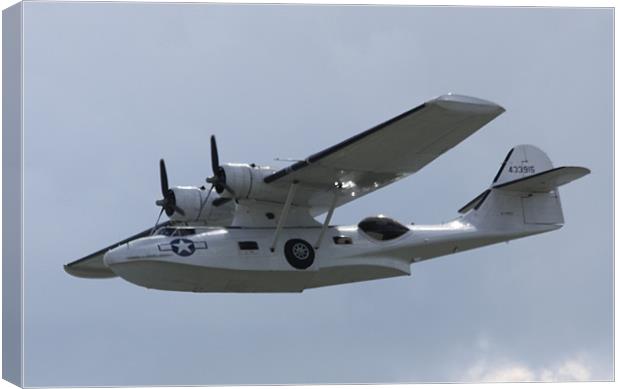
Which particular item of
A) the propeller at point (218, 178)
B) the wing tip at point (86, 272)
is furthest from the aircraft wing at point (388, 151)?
the wing tip at point (86, 272)

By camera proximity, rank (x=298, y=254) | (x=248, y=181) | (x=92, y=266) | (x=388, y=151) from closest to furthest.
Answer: (x=388, y=151) < (x=298, y=254) < (x=248, y=181) < (x=92, y=266)

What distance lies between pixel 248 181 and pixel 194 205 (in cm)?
282

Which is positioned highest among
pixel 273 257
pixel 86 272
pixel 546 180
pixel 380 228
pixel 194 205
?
pixel 194 205

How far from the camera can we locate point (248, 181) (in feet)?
74.6

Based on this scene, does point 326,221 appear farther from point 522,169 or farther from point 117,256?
point 522,169

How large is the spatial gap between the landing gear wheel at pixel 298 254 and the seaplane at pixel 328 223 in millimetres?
23

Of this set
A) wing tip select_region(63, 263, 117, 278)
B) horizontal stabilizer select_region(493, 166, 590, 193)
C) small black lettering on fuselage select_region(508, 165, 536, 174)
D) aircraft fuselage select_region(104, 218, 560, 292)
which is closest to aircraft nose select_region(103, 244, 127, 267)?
aircraft fuselage select_region(104, 218, 560, 292)

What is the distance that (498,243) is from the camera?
24578 millimetres

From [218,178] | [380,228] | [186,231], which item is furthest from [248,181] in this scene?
[380,228]

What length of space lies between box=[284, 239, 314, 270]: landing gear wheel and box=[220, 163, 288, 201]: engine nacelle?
95 cm

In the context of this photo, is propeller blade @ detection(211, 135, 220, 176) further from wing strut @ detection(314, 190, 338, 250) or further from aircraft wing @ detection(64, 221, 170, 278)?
aircraft wing @ detection(64, 221, 170, 278)

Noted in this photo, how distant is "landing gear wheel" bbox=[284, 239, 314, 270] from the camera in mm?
22469

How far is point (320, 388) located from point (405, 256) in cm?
471

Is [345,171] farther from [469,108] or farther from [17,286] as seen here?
[17,286]
